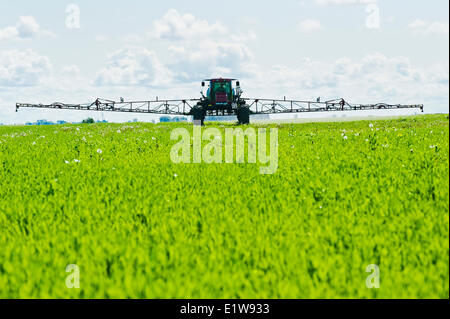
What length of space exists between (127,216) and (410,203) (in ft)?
12.8

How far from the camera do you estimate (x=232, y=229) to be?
16.0 ft

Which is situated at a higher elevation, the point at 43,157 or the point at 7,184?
the point at 43,157

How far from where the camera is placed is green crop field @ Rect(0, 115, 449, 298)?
3652mm

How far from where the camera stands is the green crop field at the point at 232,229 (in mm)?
3652

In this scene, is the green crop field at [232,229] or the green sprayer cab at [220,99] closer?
the green crop field at [232,229]

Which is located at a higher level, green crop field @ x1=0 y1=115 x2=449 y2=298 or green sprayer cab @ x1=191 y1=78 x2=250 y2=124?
green sprayer cab @ x1=191 y1=78 x2=250 y2=124

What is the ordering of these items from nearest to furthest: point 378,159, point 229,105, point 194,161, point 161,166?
point 378,159 < point 161,166 < point 194,161 < point 229,105

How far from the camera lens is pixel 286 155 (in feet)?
31.8

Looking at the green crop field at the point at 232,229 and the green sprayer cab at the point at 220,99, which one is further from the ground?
the green sprayer cab at the point at 220,99

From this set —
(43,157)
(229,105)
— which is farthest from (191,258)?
(229,105)

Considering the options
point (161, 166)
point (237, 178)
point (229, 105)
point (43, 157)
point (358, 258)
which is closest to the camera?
point (358, 258)

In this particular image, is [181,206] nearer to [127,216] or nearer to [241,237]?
[127,216]

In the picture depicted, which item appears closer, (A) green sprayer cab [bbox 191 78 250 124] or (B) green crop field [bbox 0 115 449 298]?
(B) green crop field [bbox 0 115 449 298]

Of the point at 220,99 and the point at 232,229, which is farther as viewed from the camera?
the point at 220,99
